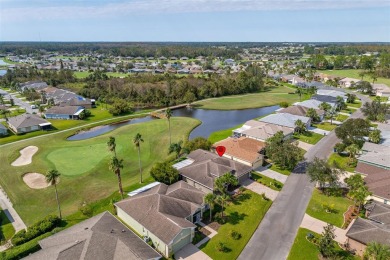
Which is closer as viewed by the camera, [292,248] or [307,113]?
[292,248]

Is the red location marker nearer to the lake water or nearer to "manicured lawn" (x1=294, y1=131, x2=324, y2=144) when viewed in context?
the lake water

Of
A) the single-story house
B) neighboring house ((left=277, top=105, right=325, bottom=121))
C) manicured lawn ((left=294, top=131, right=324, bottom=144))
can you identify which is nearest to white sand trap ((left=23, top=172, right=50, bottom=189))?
the single-story house

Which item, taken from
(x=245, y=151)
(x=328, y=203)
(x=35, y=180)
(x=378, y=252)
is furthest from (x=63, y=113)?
(x=378, y=252)

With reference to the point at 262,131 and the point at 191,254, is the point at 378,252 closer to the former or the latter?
the point at 191,254

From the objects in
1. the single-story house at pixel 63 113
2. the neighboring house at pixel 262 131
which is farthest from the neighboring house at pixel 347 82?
the single-story house at pixel 63 113

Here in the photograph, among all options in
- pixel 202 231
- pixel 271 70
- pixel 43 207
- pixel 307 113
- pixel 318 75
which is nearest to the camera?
pixel 202 231

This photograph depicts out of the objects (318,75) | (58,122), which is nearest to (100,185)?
(58,122)

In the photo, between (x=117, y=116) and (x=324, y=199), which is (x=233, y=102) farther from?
(x=324, y=199)
